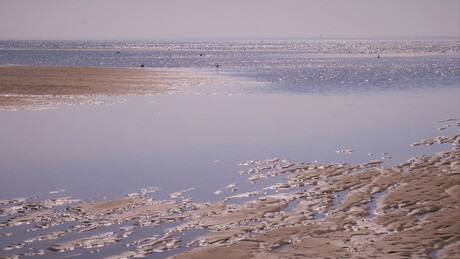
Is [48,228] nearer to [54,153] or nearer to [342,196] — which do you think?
[342,196]

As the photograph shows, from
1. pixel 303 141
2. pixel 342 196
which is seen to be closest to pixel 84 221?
pixel 342 196

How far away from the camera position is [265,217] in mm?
12680

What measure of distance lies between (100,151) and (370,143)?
33.6 feet

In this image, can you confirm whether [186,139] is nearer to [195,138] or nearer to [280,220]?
[195,138]

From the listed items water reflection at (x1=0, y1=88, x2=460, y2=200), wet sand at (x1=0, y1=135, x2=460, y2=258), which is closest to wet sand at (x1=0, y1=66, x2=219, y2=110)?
water reflection at (x1=0, y1=88, x2=460, y2=200)

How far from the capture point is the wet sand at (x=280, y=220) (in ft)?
34.4

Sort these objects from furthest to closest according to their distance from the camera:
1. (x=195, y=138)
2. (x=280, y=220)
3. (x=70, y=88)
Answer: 1. (x=70, y=88)
2. (x=195, y=138)
3. (x=280, y=220)

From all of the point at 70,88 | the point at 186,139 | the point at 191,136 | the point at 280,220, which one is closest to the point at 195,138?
the point at 186,139

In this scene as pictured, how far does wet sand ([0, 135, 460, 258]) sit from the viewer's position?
1049cm

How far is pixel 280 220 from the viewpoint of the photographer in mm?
12398

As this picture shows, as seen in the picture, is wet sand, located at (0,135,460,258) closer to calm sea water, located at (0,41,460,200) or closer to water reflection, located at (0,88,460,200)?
water reflection, located at (0,88,460,200)

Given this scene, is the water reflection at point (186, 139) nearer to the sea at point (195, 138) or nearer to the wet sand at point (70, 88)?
the sea at point (195, 138)

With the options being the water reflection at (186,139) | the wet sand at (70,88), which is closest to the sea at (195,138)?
the water reflection at (186,139)

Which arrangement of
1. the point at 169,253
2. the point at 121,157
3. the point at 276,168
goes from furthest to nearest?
the point at 121,157 → the point at 276,168 → the point at 169,253
